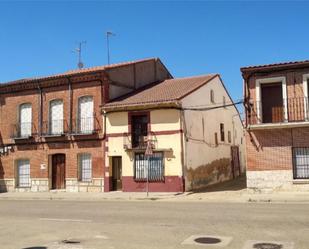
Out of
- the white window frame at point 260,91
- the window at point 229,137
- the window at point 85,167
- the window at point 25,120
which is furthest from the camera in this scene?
the window at point 229,137

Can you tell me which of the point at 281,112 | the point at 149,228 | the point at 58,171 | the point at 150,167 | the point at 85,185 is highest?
the point at 281,112

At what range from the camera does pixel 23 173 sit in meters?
30.5

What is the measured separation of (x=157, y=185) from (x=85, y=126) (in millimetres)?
6068

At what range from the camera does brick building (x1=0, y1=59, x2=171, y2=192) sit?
27.6 metres

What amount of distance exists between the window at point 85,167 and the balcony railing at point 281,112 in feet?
33.8

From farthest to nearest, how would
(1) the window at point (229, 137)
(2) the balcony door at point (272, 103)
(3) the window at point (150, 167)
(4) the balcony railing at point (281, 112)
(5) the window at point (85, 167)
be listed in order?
(1) the window at point (229, 137)
(5) the window at point (85, 167)
(3) the window at point (150, 167)
(2) the balcony door at point (272, 103)
(4) the balcony railing at point (281, 112)

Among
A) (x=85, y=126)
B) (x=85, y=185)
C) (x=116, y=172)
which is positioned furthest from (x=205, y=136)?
(x=85, y=185)

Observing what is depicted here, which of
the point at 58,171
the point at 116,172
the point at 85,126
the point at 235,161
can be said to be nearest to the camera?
the point at 116,172

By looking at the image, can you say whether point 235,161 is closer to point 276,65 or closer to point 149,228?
point 276,65

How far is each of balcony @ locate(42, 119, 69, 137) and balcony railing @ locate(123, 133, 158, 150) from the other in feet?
14.7

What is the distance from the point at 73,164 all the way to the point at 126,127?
4.46 m

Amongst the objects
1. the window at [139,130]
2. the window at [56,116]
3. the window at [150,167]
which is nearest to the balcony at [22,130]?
the window at [56,116]

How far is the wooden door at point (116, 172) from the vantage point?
27.0 meters

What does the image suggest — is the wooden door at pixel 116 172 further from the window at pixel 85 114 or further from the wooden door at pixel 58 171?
the wooden door at pixel 58 171
